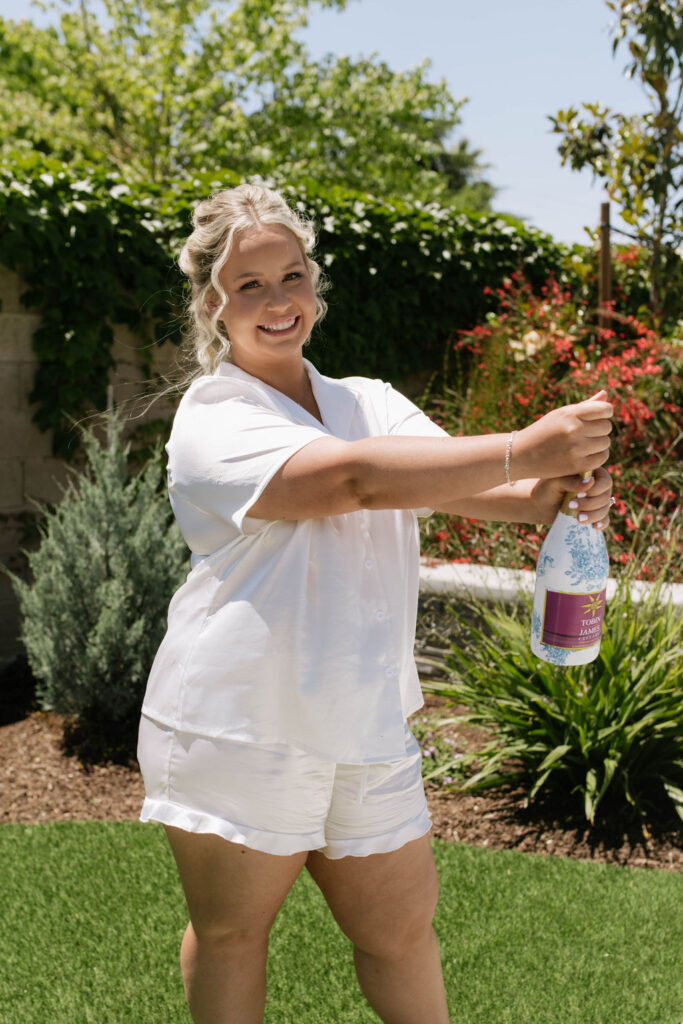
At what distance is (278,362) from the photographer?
1766 mm

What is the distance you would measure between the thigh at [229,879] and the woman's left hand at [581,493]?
2.62 feet

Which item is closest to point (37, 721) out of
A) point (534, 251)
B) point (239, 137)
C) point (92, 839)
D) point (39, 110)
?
point (92, 839)

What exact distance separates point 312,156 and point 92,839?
580 inches

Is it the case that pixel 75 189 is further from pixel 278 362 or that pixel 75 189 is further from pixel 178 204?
pixel 278 362

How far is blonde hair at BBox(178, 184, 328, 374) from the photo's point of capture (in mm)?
1723

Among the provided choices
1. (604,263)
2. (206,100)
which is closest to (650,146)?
(604,263)

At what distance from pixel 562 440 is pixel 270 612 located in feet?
1.85

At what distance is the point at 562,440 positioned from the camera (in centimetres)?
138

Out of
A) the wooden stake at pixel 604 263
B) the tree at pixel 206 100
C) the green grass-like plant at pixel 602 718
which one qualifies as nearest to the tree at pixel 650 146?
the wooden stake at pixel 604 263

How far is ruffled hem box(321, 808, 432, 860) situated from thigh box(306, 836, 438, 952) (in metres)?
0.02

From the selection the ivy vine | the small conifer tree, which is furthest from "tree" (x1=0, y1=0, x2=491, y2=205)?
the small conifer tree

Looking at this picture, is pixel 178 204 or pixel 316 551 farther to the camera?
pixel 178 204

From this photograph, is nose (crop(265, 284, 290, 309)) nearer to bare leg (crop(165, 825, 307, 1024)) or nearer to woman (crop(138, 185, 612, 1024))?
woman (crop(138, 185, 612, 1024))

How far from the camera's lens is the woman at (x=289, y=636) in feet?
4.72
